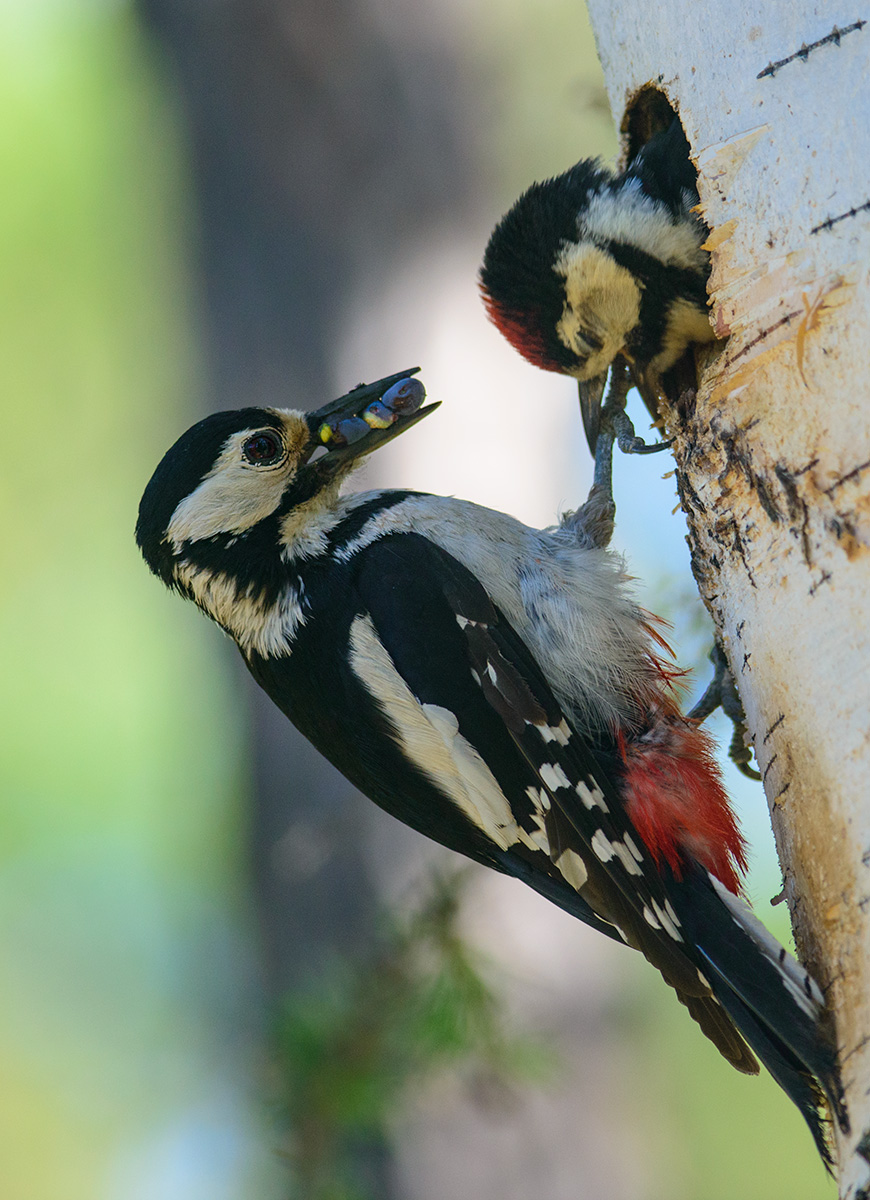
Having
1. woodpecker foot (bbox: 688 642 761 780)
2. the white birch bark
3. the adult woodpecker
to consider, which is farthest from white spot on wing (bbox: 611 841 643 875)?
woodpecker foot (bbox: 688 642 761 780)

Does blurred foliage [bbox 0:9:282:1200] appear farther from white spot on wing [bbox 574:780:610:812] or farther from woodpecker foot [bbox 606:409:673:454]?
white spot on wing [bbox 574:780:610:812]

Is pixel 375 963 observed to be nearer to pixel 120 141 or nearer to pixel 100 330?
pixel 120 141

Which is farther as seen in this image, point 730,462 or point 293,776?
point 293,776

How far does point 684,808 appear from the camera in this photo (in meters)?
1.46

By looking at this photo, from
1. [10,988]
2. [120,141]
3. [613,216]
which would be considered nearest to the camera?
[613,216]

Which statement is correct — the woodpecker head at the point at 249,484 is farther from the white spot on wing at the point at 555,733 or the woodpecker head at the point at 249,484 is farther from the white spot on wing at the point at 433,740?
the white spot on wing at the point at 555,733

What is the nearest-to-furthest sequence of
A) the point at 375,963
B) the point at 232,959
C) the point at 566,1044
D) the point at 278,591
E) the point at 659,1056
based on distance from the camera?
1. the point at 278,591
2. the point at 375,963
3. the point at 566,1044
4. the point at 232,959
5. the point at 659,1056

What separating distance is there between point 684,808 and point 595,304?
32.7 inches

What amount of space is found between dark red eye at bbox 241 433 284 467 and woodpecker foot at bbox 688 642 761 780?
2.51 feet

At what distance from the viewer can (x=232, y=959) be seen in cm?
300

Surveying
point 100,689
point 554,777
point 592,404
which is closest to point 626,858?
point 554,777

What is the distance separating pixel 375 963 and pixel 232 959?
1.18m

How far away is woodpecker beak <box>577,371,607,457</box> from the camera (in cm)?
189

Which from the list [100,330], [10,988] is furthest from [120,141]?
[10,988]
